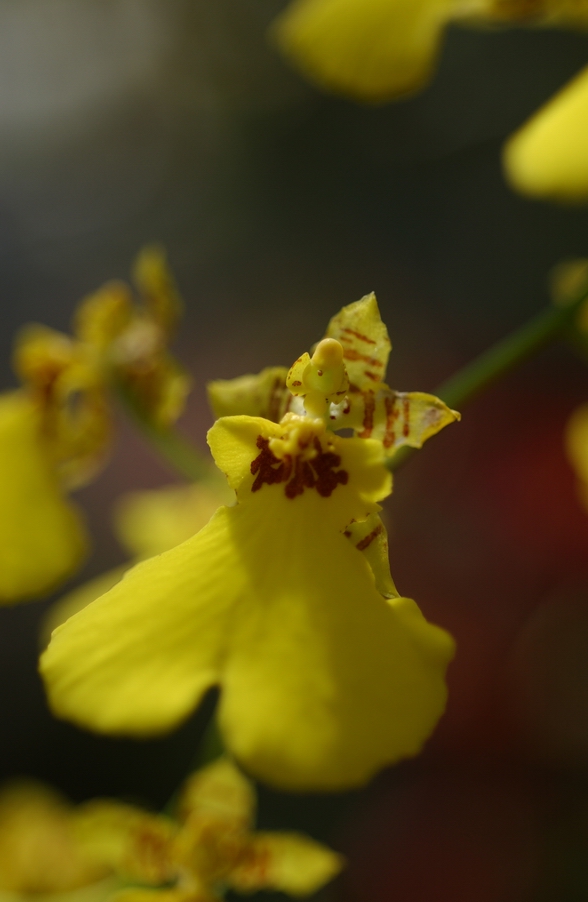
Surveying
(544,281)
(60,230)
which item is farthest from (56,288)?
(544,281)

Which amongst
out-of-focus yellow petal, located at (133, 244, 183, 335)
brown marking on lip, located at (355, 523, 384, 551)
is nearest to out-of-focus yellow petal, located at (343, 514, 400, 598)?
brown marking on lip, located at (355, 523, 384, 551)

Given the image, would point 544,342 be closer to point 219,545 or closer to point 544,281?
point 219,545

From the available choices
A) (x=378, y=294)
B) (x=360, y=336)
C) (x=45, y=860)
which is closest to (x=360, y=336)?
(x=360, y=336)

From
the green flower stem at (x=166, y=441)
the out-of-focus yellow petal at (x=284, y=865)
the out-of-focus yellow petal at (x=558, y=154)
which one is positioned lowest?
the out-of-focus yellow petal at (x=284, y=865)

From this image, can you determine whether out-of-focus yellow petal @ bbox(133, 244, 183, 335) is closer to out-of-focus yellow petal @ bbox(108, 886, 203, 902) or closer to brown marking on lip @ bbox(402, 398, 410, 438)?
brown marking on lip @ bbox(402, 398, 410, 438)

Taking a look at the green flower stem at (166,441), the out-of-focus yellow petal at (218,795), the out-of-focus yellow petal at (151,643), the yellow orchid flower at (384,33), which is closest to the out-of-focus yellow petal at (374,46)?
the yellow orchid flower at (384,33)

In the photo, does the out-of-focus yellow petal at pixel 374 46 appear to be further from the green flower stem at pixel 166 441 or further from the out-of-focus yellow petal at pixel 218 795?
the out-of-focus yellow petal at pixel 218 795
